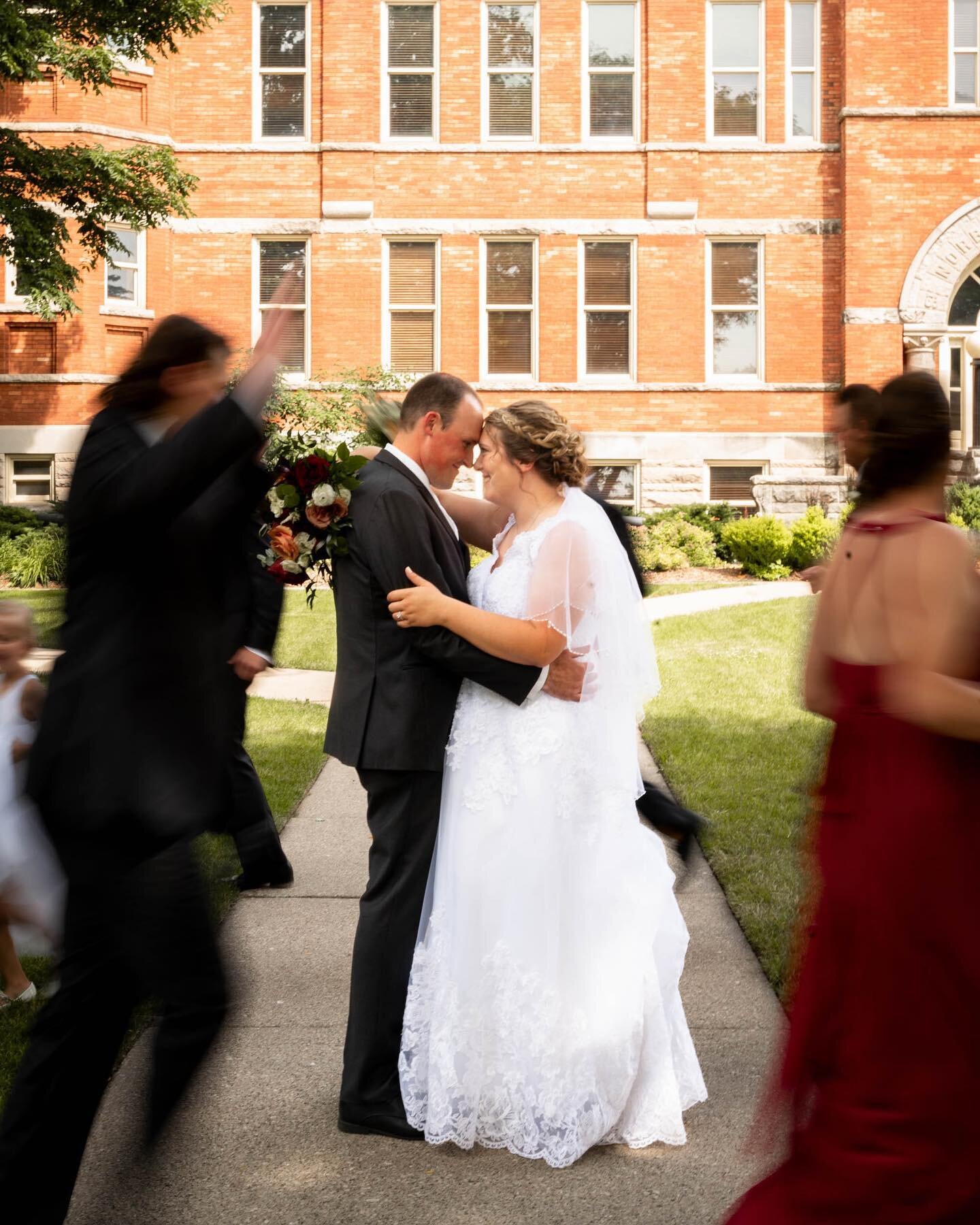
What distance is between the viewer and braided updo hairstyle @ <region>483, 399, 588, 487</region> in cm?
374

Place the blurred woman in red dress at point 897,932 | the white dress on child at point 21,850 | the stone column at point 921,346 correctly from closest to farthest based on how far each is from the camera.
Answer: the blurred woman in red dress at point 897,932, the white dress on child at point 21,850, the stone column at point 921,346

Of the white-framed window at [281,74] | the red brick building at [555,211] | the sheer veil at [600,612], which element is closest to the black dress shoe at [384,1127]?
the sheer veil at [600,612]

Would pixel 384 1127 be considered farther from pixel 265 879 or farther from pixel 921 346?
pixel 921 346

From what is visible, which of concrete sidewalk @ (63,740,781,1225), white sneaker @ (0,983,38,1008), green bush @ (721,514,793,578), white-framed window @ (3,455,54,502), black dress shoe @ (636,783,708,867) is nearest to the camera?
concrete sidewalk @ (63,740,781,1225)

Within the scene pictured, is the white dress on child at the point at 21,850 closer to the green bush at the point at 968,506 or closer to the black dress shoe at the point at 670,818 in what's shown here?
the black dress shoe at the point at 670,818

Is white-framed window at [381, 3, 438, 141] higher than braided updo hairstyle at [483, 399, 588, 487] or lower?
higher

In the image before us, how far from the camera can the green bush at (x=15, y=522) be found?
66.8 feet

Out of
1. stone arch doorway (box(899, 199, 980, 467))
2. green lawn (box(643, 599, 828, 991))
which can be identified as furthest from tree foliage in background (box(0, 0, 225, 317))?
stone arch doorway (box(899, 199, 980, 467))

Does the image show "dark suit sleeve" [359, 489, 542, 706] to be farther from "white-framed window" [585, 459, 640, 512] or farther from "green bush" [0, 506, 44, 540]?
"white-framed window" [585, 459, 640, 512]

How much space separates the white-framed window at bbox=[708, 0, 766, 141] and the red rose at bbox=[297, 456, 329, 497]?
2141 centimetres

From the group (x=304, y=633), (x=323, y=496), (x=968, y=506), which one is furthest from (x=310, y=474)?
(x=968, y=506)

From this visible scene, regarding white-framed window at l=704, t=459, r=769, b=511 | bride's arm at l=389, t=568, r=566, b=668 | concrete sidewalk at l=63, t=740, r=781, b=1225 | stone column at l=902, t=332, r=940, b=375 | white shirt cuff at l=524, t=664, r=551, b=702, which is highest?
stone column at l=902, t=332, r=940, b=375

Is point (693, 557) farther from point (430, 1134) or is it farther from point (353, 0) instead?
point (430, 1134)

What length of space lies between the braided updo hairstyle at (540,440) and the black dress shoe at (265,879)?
316 centimetres
